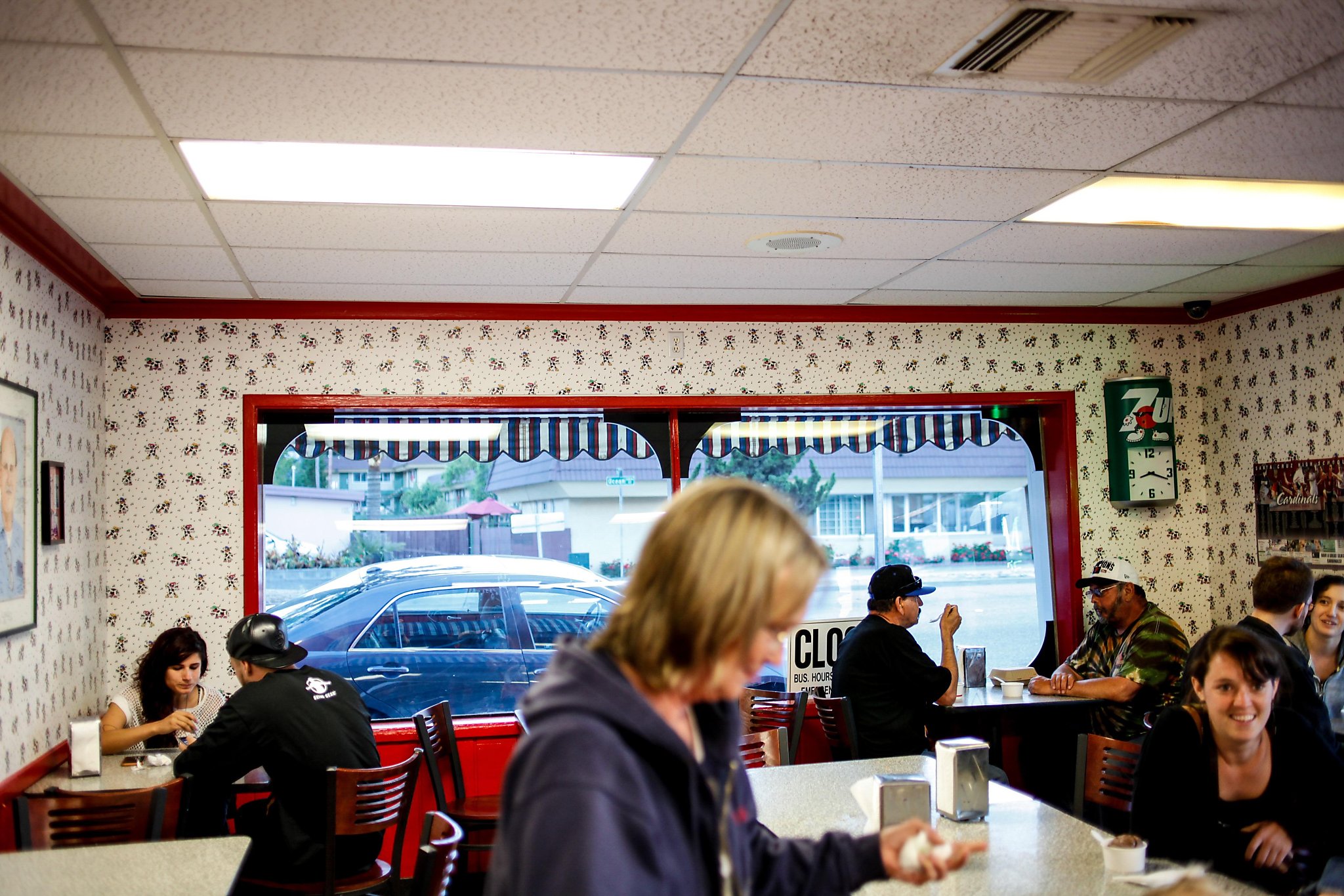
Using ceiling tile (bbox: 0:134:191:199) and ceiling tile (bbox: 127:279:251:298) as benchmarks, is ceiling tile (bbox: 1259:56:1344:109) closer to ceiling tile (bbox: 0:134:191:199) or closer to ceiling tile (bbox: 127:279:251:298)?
ceiling tile (bbox: 0:134:191:199)

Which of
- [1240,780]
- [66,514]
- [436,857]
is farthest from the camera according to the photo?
[66,514]

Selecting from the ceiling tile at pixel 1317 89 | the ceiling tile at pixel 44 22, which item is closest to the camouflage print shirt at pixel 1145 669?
the ceiling tile at pixel 1317 89

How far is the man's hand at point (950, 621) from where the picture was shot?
509 cm

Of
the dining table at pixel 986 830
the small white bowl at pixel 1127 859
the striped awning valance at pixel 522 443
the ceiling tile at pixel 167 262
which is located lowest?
the dining table at pixel 986 830

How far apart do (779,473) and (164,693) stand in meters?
3.02

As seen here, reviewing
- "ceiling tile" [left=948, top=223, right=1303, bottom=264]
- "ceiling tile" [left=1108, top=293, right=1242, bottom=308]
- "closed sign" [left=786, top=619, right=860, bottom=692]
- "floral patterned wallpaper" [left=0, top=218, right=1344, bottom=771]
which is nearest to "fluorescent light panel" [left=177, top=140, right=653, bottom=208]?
"floral patterned wallpaper" [left=0, top=218, right=1344, bottom=771]

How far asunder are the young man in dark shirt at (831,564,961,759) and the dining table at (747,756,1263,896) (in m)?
0.94

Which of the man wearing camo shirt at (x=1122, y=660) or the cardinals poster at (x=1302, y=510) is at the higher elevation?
the cardinals poster at (x=1302, y=510)

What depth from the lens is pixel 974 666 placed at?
527cm

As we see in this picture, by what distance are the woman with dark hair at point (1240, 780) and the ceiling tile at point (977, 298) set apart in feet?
8.69

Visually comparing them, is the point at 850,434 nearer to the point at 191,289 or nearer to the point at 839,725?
the point at 839,725

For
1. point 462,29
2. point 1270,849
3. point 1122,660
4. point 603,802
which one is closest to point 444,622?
point 1122,660

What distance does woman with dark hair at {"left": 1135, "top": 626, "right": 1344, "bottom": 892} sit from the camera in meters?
2.63

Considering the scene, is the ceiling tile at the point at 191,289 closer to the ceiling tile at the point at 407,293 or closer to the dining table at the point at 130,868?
the ceiling tile at the point at 407,293
